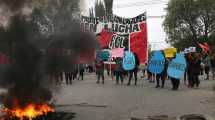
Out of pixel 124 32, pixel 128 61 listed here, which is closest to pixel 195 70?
pixel 128 61

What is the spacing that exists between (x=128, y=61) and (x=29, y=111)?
12.3 meters

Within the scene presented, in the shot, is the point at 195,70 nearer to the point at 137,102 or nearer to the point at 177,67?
the point at 177,67

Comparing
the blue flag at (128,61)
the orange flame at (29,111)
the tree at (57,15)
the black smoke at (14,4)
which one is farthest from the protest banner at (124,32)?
the orange flame at (29,111)

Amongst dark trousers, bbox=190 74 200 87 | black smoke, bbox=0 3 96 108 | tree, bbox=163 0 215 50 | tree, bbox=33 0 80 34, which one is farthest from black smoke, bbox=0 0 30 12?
tree, bbox=163 0 215 50

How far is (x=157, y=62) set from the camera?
2238 centimetres

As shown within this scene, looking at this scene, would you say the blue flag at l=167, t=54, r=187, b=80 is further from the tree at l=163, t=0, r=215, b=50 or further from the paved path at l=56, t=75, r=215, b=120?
the tree at l=163, t=0, r=215, b=50

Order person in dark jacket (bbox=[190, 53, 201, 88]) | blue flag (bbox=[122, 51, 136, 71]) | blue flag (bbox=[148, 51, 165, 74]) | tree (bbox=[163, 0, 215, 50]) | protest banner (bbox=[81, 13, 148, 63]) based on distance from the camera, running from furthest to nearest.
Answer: tree (bbox=[163, 0, 215, 50]) < protest banner (bbox=[81, 13, 148, 63]) < blue flag (bbox=[122, 51, 136, 71]) < blue flag (bbox=[148, 51, 165, 74]) < person in dark jacket (bbox=[190, 53, 201, 88])

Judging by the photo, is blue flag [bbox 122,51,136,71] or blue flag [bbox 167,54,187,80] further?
blue flag [bbox 122,51,136,71]

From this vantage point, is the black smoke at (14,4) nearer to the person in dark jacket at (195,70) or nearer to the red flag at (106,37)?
the person in dark jacket at (195,70)

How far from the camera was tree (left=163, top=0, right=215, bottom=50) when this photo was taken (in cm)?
6756

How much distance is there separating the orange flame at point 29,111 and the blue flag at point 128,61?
37.6 feet

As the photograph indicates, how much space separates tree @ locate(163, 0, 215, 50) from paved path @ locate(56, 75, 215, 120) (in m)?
47.9

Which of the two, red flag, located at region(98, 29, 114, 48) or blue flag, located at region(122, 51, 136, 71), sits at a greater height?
red flag, located at region(98, 29, 114, 48)

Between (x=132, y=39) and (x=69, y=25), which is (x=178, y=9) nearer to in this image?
(x=132, y=39)
